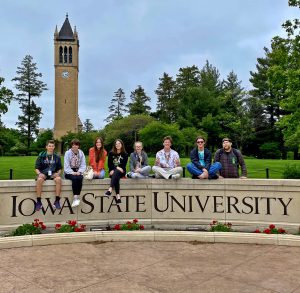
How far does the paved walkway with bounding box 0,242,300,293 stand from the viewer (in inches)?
175

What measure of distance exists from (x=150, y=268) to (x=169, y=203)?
2959 millimetres

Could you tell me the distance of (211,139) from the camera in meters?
53.9

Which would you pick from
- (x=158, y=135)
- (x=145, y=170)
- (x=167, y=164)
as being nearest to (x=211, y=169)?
(x=167, y=164)

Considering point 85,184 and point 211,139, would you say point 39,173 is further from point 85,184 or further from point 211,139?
point 211,139

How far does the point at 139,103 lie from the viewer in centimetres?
7969

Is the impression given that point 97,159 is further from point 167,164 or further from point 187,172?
point 187,172

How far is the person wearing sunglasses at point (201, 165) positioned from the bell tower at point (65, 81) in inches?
2563

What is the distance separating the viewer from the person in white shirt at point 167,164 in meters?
7.97

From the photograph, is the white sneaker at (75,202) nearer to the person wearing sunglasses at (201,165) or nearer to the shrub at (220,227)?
the person wearing sunglasses at (201,165)

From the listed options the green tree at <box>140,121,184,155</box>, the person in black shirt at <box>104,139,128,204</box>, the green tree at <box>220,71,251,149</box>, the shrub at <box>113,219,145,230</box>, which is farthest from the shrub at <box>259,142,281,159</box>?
the shrub at <box>113,219,145,230</box>

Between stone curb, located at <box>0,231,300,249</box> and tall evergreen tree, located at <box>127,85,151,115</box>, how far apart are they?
71531 mm

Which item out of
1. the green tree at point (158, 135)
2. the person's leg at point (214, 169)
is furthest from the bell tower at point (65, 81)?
the person's leg at point (214, 169)

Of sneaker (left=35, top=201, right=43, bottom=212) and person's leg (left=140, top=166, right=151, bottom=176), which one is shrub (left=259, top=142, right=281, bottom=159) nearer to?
person's leg (left=140, top=166, right=151, bottom=176)

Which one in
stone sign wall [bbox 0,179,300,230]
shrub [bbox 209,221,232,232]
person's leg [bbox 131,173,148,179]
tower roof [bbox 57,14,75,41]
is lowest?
shrub [bbox 209,221,232,232]
